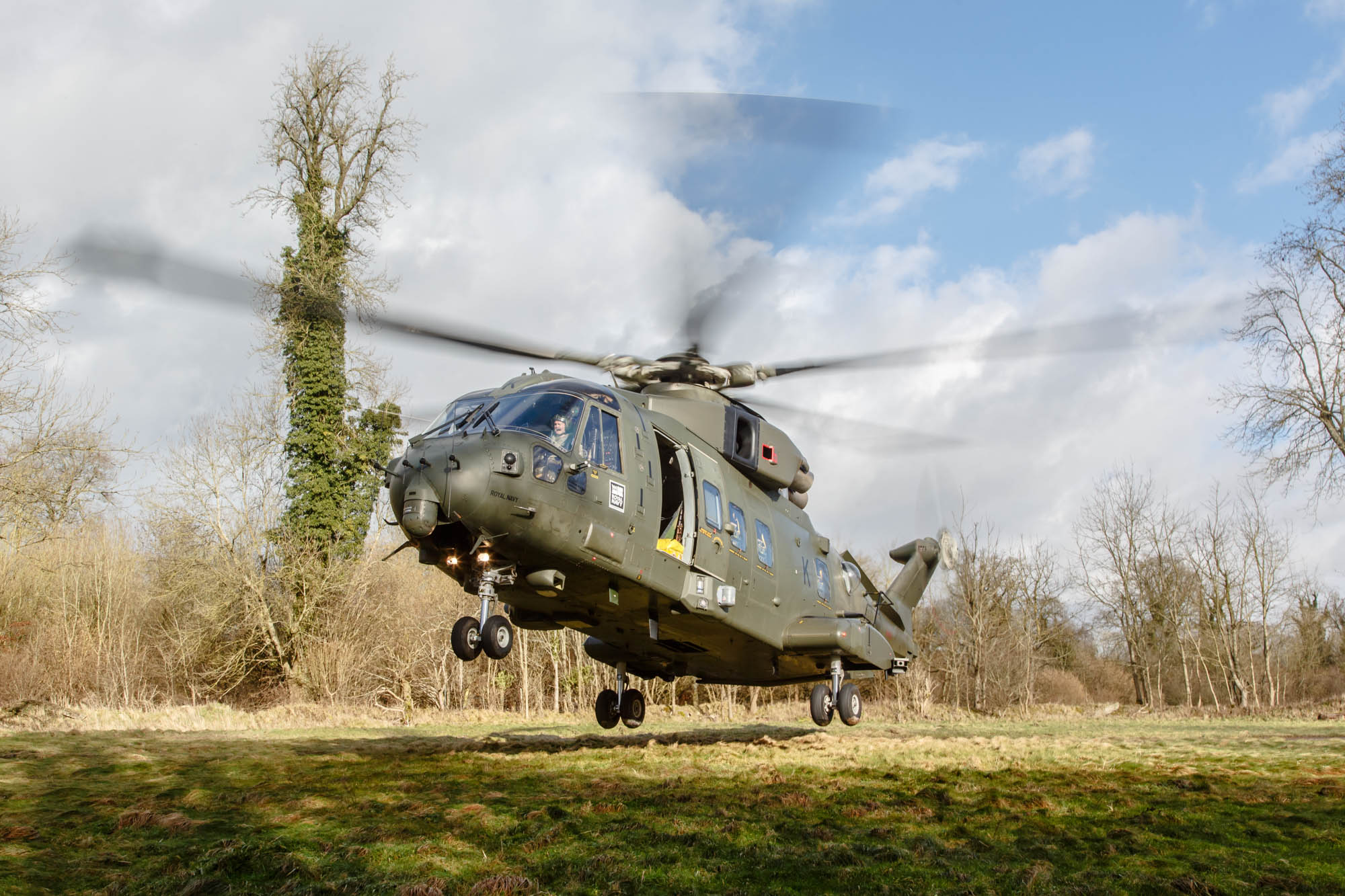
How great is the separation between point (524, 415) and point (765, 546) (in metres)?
5.03

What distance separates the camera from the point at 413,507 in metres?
9.86

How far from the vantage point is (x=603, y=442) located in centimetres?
1136

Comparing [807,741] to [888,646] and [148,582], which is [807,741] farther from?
[148,582]

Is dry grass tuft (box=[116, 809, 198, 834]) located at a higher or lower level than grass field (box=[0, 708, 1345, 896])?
higher

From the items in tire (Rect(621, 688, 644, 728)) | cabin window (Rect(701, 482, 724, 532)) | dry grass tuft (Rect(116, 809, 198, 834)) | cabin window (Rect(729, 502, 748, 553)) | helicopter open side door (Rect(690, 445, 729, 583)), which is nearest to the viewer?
dry grass tuft (Rect(116, 809, 198, 834))

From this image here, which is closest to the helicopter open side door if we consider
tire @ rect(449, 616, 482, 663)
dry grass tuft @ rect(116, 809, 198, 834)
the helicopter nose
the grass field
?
the grass field

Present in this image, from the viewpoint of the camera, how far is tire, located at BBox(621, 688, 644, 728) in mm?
15305

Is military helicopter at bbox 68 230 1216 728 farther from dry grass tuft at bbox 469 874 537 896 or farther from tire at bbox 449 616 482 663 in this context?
dry grass tuft at bbox 469 874 537 896

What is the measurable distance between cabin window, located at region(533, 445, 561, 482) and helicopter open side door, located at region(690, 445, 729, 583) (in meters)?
2.59

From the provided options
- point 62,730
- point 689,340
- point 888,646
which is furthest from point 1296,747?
point 62,730

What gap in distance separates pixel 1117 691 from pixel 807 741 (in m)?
41.0

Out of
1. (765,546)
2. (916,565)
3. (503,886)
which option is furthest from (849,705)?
(503,886)

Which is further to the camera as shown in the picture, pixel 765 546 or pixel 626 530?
pixel 765 546

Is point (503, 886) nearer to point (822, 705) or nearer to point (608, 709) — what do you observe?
point (608, 709)
